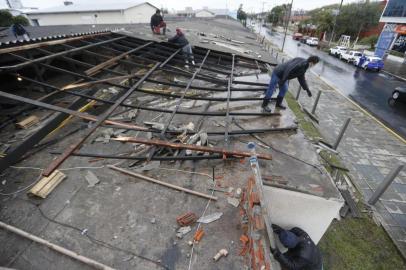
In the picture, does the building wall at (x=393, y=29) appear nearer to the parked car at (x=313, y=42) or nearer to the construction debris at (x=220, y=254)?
the parked car at (x=313, y=42)

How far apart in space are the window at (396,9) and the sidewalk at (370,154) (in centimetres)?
2155

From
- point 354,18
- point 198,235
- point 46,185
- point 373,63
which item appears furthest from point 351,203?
point 354,18

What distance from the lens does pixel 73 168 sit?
4.20m

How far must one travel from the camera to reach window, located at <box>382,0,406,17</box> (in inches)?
984

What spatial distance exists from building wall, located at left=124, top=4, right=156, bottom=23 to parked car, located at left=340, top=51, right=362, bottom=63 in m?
29.9

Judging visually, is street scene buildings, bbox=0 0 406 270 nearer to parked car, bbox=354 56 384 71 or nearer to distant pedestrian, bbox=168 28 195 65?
distant pedestrian, bbox=168 28 195 65

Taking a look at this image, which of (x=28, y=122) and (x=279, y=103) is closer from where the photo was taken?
(x=28, y=122)

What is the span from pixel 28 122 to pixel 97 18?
31.3 m

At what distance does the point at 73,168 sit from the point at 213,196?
9.25ft

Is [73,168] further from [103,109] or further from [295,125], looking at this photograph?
[295,125]

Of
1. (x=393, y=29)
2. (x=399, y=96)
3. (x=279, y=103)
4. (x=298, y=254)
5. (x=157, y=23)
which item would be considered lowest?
(x=399, y=96)

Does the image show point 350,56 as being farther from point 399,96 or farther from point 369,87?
point 399,96

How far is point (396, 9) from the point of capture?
25906 millimetres

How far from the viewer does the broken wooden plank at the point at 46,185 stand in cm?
353
